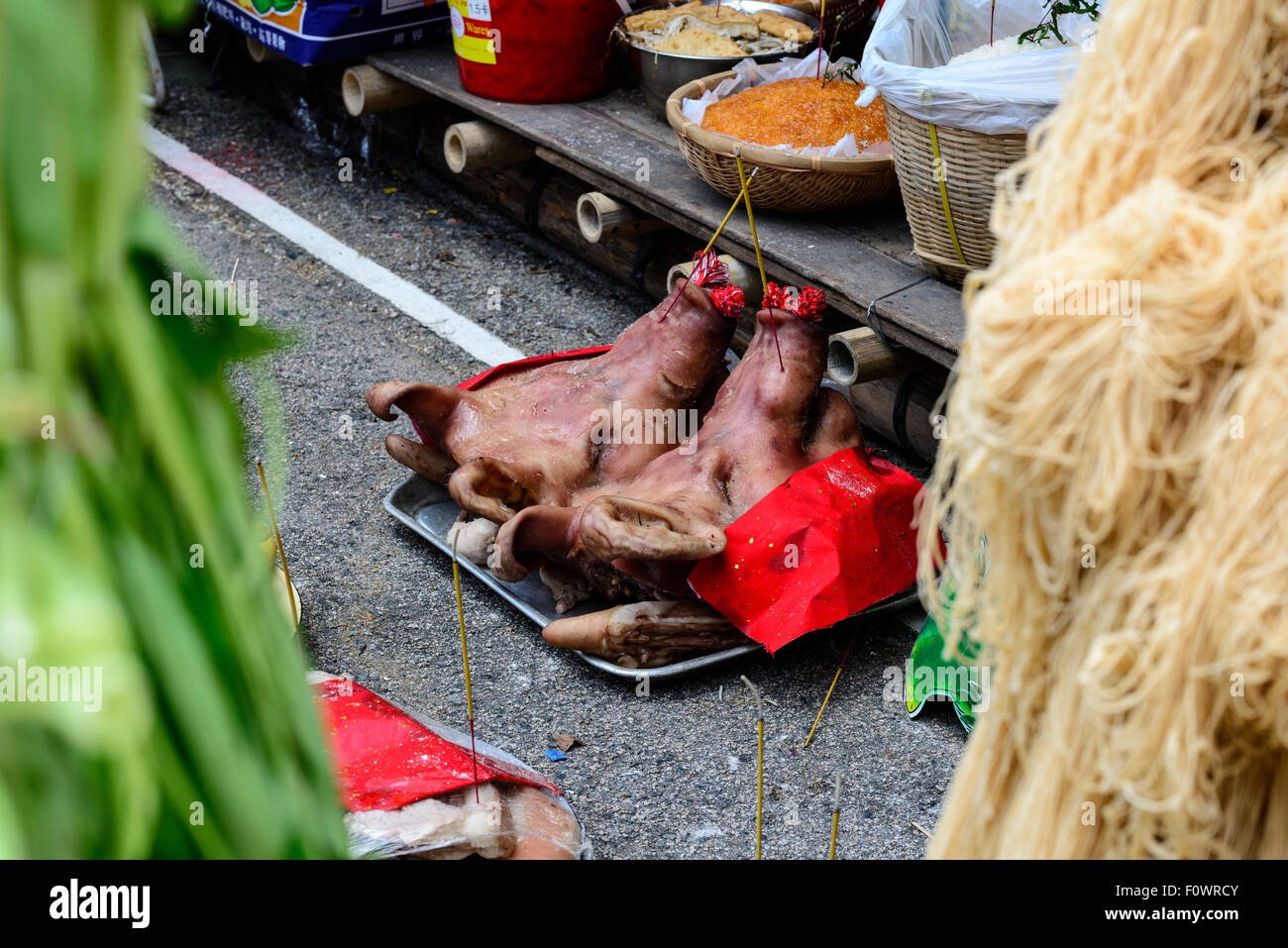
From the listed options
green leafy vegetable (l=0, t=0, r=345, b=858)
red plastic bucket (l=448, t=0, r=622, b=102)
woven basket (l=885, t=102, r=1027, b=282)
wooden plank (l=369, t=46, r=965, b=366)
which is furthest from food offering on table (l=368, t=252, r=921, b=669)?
green leafy vegetable (l=0, t=0, r=345, b=858)

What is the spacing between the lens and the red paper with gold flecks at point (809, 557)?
2768 millimetres

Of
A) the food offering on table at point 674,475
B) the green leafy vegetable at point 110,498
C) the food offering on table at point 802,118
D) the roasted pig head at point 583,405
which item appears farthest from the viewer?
the food offering on table at point 802,118

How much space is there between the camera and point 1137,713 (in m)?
0.86

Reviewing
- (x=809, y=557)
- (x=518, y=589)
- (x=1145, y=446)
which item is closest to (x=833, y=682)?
(x=809, y=557)

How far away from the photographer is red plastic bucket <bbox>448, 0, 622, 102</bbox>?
4594 mm

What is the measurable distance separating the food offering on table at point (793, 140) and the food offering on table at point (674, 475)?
0.45 m

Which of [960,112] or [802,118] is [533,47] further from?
[960,112]

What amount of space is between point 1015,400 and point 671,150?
3.75 metres

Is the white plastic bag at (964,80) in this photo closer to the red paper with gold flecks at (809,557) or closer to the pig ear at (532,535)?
the red paper with gold flecks at (809,557)

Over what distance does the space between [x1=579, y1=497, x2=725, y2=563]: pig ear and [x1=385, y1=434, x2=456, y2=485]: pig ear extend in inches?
29.5

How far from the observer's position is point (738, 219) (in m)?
3.81

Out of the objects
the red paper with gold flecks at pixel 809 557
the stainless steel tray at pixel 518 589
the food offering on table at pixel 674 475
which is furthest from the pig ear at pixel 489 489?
the red paper with gold flecks at pixel 809 557

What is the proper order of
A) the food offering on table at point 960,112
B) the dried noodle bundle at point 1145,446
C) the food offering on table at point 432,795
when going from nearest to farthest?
the dried noodle bundle at point 1145,446 < the food offering on table at point 432,795 < the food offering on table at point 960,112

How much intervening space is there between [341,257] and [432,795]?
3.51 metres
